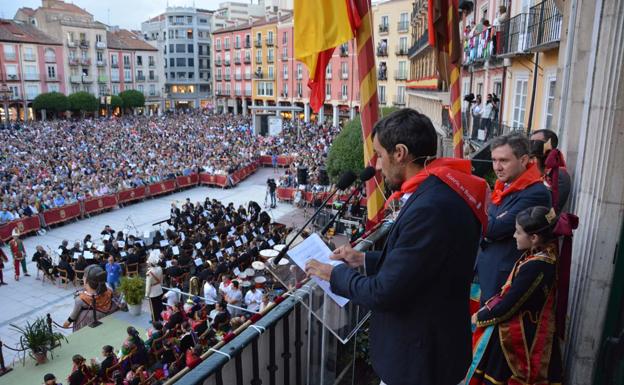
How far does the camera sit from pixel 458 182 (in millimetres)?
2143

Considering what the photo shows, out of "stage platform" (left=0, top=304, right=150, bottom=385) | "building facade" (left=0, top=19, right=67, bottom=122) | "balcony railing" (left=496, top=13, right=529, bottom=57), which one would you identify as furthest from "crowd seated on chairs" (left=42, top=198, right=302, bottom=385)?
"building facade" (left=0, top=19, right=67, bottom=122)

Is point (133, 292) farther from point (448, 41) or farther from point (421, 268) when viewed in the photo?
point (421, 268)

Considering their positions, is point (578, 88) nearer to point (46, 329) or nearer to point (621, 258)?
point (621, 258)

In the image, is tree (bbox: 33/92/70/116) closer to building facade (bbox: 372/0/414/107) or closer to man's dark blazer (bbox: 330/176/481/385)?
building facade (bbox: 372/0/414/107)

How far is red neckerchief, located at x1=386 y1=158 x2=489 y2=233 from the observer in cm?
214

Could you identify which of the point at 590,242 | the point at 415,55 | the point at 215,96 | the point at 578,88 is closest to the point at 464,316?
the point at 590,242

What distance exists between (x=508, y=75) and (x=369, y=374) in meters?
14.0

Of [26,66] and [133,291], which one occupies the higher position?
[26,66]

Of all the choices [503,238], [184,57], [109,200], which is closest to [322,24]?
[503,238]

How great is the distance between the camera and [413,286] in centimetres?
205

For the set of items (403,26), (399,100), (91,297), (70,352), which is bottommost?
(70,352)

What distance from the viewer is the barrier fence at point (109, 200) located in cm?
1999

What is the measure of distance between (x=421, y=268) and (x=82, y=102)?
216 feet

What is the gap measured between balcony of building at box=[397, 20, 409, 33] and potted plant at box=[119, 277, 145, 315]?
39227 mm
